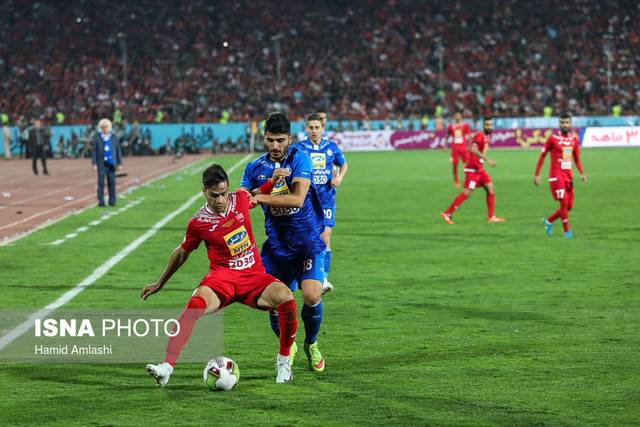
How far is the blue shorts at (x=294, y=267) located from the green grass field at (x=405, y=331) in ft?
2.25

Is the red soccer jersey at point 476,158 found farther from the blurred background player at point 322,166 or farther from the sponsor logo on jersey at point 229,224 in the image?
the sponsor logo on jersey at point 229,224

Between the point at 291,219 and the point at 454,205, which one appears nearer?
the point at 291,219

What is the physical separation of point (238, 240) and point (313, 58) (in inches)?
2590

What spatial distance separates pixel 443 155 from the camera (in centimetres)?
5653

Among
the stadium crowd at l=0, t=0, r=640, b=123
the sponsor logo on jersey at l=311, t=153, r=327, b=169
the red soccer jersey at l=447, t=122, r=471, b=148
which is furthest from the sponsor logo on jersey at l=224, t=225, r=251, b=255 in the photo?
the stadium crowd at l=0, t=0, r=640, b=123

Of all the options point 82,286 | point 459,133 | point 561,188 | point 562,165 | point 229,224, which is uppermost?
point 229,224

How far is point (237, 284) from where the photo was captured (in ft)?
26.4

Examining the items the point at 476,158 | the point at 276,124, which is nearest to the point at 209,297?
the point at 276,124

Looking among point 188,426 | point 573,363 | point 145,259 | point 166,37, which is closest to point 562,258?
point 145,259

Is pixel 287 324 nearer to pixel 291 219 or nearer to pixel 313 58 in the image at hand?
pixel 291 219

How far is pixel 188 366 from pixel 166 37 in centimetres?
6789

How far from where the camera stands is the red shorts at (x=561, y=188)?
1989 cm

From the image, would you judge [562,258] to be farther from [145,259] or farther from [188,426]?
[188,426]

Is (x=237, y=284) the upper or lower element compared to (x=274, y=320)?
upper
